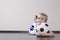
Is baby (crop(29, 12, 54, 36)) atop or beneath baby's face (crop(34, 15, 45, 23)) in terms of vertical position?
beneath

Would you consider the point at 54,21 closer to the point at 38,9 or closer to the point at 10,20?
the point at 38,9

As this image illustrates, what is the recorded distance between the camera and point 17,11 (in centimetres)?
194

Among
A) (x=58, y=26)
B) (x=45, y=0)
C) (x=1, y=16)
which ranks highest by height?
(x=45, y=0)

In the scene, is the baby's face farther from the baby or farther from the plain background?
the plain background

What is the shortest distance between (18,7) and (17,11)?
0.04m

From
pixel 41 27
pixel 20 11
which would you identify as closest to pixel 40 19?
pixel 41 27

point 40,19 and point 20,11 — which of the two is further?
point 20,11

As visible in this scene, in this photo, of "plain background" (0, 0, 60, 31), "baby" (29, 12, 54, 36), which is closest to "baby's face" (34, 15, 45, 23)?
"baby" (29, 12, 54, 36)

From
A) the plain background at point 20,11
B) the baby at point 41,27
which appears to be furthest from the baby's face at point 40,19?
the plain background at point 20,11

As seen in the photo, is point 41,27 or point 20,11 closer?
point 41,27

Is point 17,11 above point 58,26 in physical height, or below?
above

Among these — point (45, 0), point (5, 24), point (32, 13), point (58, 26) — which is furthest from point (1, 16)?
point (58, 26)

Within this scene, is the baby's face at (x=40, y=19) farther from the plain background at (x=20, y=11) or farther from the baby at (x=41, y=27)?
the plain background at (x=20, y=11)

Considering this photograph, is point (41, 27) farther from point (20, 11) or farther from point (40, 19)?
point (20, 11)
